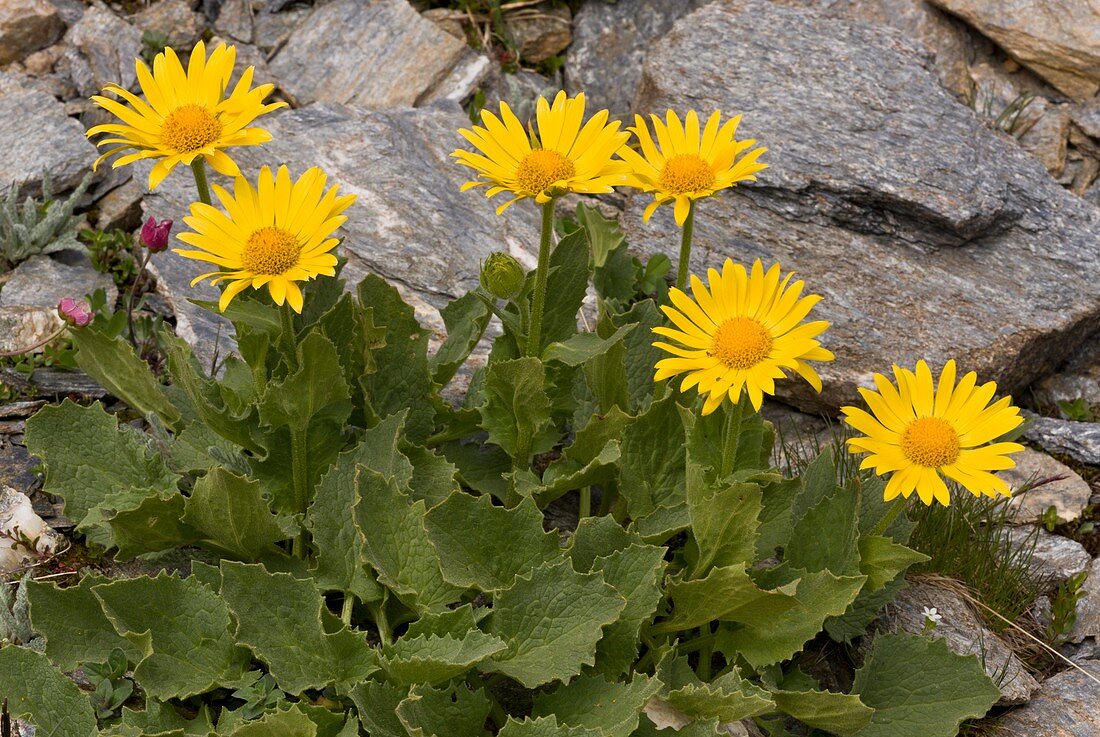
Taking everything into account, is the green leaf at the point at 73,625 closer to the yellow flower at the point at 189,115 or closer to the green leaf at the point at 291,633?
the green leaf at the point at 291,633

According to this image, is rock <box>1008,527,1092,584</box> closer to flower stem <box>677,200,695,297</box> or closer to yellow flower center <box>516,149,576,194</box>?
flower stem <box>677,200,695,297</box>

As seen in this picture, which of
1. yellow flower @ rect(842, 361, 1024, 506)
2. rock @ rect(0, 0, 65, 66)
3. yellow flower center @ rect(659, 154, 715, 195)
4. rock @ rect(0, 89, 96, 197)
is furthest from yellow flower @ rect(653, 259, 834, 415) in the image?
rock @ rect(0, 0, 65, 66)

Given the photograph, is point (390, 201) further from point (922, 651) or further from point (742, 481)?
point (922, 651)

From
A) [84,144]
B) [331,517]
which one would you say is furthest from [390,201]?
[331,517]

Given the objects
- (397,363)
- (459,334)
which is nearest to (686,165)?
(459,334)

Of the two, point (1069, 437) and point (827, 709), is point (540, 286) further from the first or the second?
point (1069, 437)

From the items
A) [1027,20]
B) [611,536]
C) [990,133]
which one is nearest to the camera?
[611,536]
